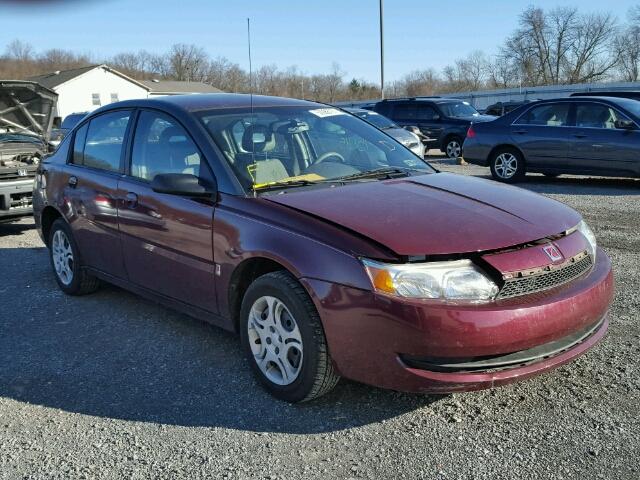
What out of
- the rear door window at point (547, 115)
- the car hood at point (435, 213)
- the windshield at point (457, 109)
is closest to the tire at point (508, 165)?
the rear door window at point (547, 115)

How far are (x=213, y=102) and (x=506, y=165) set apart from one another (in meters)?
8.76

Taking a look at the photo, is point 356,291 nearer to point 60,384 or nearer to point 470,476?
point 470,476

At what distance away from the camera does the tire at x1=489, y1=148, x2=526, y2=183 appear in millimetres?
11875

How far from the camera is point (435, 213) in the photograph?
331 centimetres

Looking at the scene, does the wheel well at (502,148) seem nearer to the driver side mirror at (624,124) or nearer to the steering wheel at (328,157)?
the driver side mirror at (624,124)

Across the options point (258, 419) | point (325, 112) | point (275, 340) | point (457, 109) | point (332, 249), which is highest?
point (457, 109)

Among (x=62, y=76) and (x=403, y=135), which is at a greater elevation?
(x=62, y=76)

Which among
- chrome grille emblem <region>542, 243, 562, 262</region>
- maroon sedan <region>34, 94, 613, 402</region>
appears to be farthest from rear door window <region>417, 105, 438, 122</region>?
chrome grille emblem <region>542, 243, 562, 262</region>

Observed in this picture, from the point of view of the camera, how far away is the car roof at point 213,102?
170 inches

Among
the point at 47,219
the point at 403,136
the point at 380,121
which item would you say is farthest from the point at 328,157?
the point at 380,121

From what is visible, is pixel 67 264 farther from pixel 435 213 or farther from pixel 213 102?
pixel 435 213

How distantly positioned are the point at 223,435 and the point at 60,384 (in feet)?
4.10

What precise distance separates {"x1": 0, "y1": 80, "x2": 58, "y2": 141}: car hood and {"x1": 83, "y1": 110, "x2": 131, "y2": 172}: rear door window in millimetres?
4729

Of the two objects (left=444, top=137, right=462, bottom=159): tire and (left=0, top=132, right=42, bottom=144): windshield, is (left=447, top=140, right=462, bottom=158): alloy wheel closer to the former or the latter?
(left=444, top=137, right=462, bottom=159): tire
